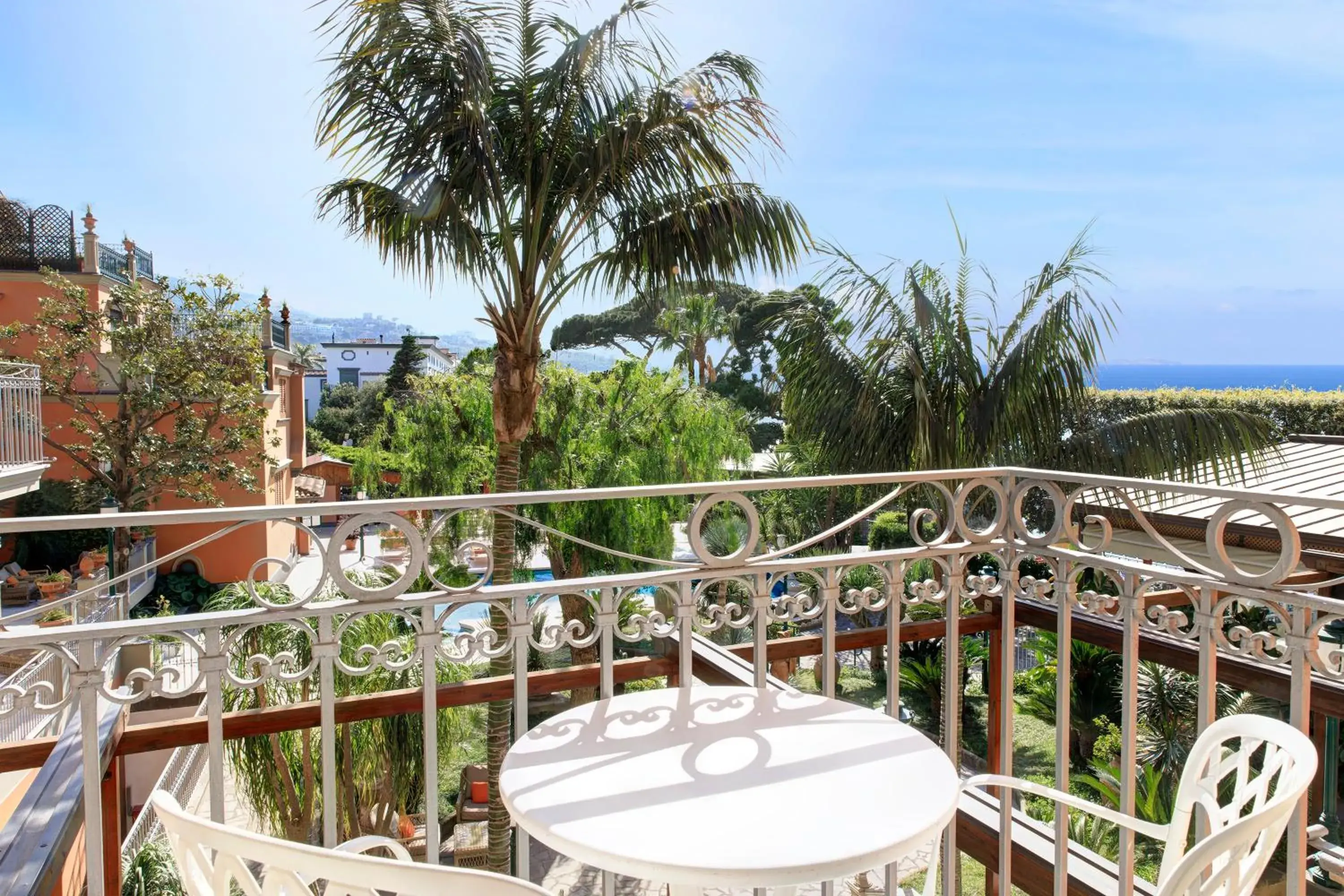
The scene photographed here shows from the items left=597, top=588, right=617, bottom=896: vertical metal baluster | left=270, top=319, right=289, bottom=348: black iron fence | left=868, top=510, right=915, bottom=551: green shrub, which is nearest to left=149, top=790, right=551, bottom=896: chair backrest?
left=597, top=588, right=617, bottom=896: vertical metal baluster

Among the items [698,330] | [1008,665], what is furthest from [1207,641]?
[698,330]

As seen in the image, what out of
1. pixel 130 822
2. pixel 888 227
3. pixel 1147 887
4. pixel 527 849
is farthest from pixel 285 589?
pixel 888 227

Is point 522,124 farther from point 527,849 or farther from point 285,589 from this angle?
point 527,849

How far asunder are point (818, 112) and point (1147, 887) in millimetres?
43656

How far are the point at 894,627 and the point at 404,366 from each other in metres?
34.7

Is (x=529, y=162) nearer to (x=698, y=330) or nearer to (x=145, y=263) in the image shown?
(x=698, y=330)

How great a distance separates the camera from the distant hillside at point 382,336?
46.9ft

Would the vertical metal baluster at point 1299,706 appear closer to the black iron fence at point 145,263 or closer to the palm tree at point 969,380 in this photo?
the palm tree at point 969,380

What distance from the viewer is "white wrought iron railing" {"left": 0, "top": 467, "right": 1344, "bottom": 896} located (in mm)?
1555

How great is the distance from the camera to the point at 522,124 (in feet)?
20.6

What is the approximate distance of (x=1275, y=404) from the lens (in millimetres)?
11898

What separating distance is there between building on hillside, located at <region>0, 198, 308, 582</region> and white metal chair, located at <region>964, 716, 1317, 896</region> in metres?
14.4

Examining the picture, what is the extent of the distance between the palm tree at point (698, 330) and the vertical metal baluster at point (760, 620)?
63.7ft

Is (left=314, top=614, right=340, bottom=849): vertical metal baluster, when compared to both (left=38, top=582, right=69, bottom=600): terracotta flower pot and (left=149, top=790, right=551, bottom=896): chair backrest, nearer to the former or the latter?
(left=149, top=790, right=551, bottom=896): chair backrest
